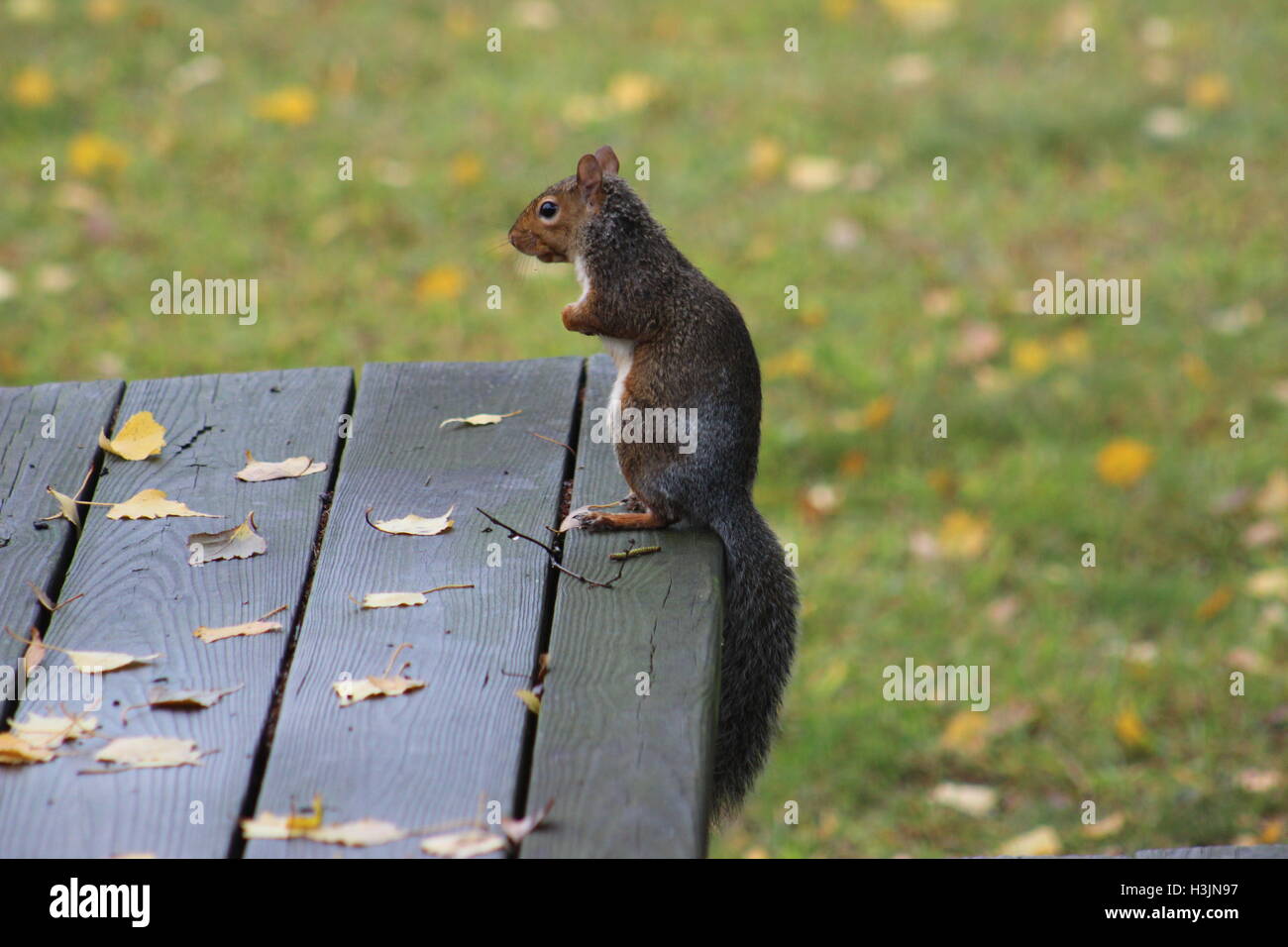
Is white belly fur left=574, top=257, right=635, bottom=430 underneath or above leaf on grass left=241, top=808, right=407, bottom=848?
above

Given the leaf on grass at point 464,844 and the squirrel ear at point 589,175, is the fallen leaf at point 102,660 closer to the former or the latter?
the leaf on grass at point 464,844

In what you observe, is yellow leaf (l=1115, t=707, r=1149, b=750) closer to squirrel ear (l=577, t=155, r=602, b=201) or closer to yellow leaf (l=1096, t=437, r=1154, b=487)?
yellow leaf (l=1096, t=437, r=1154, b=487)

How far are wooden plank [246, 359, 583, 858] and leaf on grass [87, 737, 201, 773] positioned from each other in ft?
0.35

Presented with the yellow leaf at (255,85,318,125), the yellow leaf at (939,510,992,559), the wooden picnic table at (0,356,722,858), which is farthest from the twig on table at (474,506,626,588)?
the yellow leaf at (255,85,318,125)

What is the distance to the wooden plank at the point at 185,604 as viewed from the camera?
1.79 m

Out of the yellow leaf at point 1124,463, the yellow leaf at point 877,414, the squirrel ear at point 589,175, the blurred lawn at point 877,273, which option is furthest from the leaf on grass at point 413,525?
the yellow leaf at point 1124,463

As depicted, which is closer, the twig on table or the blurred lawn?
the twig on table

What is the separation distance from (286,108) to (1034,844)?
4.49 metres

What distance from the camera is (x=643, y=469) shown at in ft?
8.20

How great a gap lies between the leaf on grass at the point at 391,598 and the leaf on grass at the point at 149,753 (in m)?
0.36

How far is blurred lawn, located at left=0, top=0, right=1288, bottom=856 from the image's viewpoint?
3725 mm
